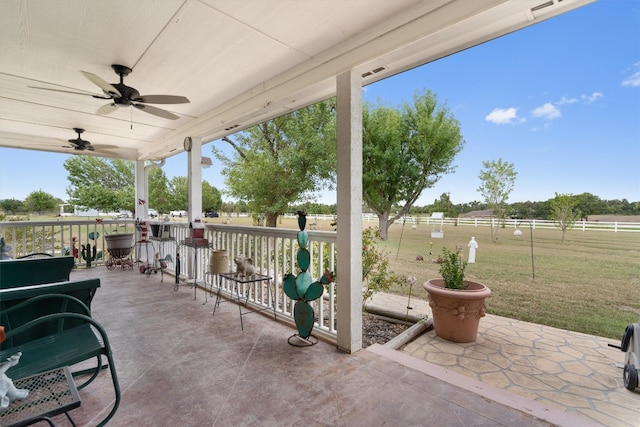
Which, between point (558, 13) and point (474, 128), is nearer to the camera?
point (558, 13)

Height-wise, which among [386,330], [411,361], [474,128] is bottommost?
[386,330]

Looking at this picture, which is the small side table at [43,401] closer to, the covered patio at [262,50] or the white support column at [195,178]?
the covered patio at [262,50]

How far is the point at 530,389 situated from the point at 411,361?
34.8 inches

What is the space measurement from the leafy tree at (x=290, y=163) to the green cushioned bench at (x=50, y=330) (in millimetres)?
4947

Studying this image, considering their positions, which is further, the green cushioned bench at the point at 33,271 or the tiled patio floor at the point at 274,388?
the green cushioned bench at the point at 33,271

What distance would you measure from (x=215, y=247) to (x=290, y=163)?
2633 mm

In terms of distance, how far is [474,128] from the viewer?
3.61 m

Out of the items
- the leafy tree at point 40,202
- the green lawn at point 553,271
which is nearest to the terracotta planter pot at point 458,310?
the green lawn at point 553,271

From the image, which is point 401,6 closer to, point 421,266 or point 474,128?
point 474,128

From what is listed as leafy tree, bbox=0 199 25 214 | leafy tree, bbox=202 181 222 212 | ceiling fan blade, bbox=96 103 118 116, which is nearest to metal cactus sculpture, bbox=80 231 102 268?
leafy tree, bbox=0 199 25 214

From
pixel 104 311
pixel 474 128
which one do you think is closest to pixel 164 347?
pixel 104 311

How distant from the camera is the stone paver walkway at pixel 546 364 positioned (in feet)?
6.56

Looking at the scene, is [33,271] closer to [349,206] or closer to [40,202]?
[349,206]

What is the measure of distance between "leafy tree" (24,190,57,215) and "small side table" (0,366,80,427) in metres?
7.90
